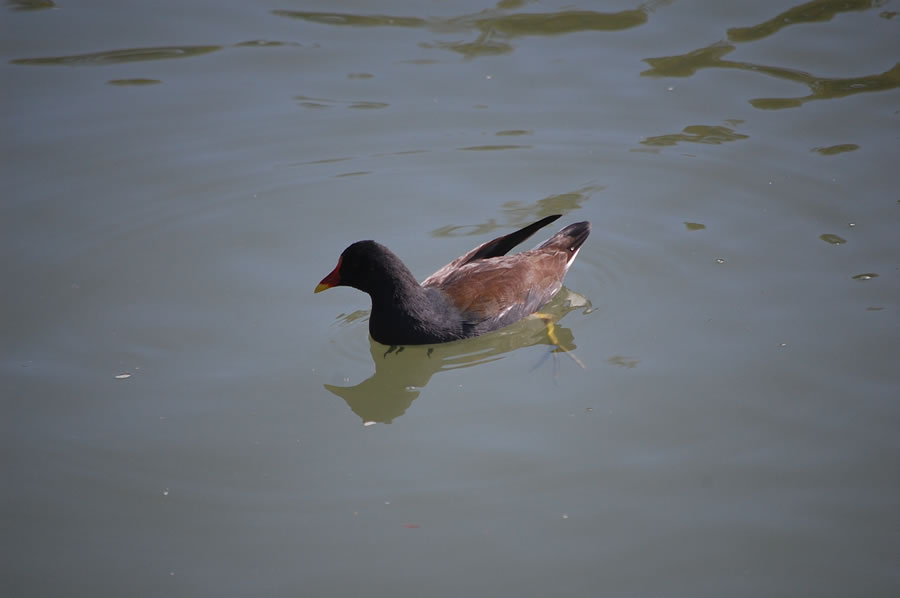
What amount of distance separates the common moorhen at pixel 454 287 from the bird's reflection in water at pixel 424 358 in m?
0.11

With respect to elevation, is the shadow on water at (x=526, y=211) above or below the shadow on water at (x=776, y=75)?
below

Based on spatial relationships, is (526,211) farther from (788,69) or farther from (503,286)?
(788,69)

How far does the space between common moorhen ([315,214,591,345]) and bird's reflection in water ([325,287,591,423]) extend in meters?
0.11

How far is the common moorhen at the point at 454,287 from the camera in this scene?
18.2 ft

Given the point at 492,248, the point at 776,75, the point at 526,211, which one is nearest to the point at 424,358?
the point at 492,248

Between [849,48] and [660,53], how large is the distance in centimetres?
194

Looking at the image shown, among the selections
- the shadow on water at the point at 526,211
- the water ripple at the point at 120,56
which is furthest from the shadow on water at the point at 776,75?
the water ripple at the point at 120,56

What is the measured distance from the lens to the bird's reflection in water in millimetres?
5352

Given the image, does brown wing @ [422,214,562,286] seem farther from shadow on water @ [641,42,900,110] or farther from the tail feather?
shadow on water @ [641,42,900,110]

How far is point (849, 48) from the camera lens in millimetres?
9297

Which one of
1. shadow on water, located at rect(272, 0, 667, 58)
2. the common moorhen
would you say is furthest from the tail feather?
shadow on water, located at rect(272, 0, 667, 58)

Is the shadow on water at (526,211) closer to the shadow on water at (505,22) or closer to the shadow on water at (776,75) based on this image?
the shadow on water at (776,75)

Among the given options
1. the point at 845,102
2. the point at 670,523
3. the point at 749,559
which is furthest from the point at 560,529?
the point at 845,102

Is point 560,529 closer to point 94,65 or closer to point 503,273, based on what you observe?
point 503,273
